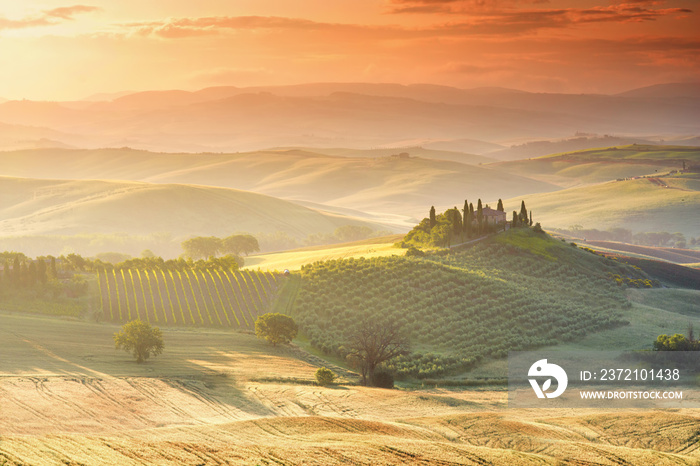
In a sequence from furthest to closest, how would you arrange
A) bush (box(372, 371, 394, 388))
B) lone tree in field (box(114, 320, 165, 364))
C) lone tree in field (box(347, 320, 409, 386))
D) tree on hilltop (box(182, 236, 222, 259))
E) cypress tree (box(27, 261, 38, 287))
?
tree on hilltop (box(182, 236, 222, 259))
cypress tree (box(27, 261, 38, 287))
lone tree in field (box(114, 320, 165, 364))
lone tree in field (box(347, 320, 409, 386))
bush (box(372, 371, 394, 388))

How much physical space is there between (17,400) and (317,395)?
19089 millimetres

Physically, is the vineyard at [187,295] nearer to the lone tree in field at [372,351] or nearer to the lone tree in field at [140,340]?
the lone tree in field at [140,340]

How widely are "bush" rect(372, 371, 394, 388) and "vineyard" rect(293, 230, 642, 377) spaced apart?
2.91 meters

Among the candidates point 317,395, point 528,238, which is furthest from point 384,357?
point 528,238

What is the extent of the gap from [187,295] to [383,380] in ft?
113

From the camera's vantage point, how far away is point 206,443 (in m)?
34.4

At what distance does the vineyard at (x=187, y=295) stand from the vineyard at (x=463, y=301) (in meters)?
5.40

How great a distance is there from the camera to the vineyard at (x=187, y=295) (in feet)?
251

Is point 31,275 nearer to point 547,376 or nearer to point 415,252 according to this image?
point 415,252

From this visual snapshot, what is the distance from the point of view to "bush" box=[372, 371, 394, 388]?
182ft

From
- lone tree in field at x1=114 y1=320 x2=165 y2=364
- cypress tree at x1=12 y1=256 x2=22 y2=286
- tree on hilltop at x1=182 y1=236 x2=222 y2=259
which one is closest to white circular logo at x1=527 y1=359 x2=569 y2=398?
lone tree in field at x1=114 y1=320 x2=165 y2=364

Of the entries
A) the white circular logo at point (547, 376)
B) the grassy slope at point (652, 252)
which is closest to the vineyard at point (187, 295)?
the white circular logo at point (547, 376)

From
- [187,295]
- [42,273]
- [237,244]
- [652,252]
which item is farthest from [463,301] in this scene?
[652,252]

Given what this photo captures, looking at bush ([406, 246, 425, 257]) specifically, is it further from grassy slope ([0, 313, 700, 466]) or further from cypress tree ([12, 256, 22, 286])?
cypress tree ([12, 256, 22, 286])
